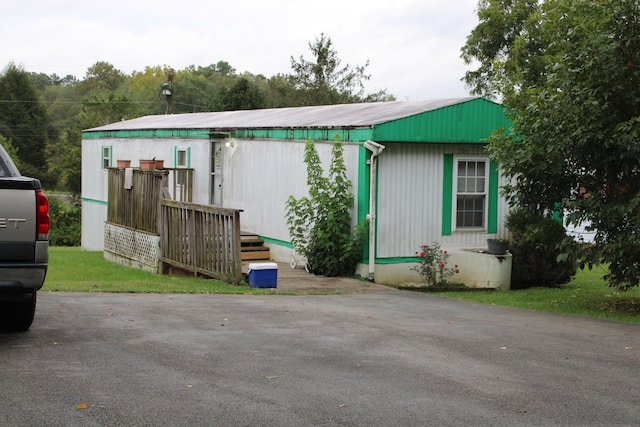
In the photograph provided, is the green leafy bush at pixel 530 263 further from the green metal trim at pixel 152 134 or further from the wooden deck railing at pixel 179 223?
the green metal trim at pixel 152 134

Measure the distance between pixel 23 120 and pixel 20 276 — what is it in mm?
62655

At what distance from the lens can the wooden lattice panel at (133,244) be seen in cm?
1766

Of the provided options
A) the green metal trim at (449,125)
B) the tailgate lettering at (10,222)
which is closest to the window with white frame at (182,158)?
the green metal trim at (449,125)

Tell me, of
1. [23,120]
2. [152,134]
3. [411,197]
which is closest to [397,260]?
[411,197]

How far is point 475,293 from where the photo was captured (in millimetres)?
15750

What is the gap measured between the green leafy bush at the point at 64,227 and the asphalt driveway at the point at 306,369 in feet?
103

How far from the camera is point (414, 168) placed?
16.5m

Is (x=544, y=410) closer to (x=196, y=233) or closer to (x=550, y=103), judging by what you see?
(x=550, y=103)

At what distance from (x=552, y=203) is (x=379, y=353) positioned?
6180 mm

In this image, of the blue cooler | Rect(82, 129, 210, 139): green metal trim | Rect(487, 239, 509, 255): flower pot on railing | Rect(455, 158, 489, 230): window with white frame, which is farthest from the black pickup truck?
Rect(82, 129, 210, 139): green metal trim

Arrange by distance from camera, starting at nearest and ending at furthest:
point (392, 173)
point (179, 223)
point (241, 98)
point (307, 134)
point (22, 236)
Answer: point (22, 236), point (392, 173), point (179, 223), point (307, 134), point (241, 98)

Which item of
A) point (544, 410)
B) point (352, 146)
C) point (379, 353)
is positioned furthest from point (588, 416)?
→ point (352, 146)

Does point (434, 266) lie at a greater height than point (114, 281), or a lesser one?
greater

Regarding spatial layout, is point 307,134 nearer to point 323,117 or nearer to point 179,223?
point 323,117
